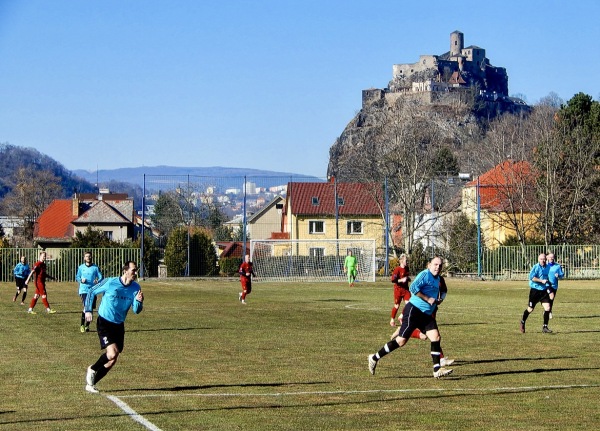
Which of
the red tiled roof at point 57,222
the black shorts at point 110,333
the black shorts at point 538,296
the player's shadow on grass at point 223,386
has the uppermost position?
the red tiled roof at point 57,222

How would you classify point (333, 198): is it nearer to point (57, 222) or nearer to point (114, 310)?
point (57, 222)

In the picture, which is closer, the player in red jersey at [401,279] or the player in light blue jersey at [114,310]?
the player in light blue jersey at [114,310]

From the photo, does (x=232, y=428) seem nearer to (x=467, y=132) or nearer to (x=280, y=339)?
(x=280, y=339)

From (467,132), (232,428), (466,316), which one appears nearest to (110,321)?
(232,428)

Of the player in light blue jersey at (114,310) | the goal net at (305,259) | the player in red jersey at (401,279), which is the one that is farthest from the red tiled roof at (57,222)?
the player in light blue jersey at (114,310)

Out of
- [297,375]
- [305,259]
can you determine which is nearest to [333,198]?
[305,259]

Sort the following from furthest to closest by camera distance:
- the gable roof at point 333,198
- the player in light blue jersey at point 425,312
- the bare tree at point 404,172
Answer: the gable roof at point 333,198, the bare tree at point 404,172, the player in light blue jersey at point 425,312

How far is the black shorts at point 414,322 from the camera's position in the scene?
16.6 m

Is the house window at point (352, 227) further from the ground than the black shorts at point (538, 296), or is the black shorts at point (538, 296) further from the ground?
the house window at point (352, 227)

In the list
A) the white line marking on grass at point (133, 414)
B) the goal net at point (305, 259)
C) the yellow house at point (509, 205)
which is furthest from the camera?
the yellow house at point (509, 205)

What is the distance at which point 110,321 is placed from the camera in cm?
1540

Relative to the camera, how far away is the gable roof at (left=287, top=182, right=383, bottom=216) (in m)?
82.8

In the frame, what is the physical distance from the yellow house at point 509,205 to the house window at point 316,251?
12787 mm

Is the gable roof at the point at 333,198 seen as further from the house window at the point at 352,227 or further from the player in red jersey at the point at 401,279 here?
the player in red jersey at the point at 401,279
